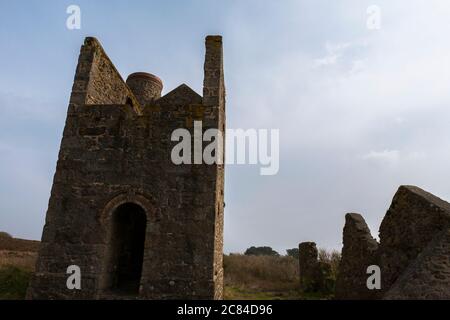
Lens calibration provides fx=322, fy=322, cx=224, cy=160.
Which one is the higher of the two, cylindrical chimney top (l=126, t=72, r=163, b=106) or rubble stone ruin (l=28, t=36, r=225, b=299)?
cylindrical chimney top (l=126, t=72, r=163, b=106)

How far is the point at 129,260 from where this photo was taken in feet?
31.2

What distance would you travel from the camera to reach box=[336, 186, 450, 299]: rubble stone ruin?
5148 millimetres

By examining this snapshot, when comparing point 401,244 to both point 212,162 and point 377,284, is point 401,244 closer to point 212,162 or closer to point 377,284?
point 377,284

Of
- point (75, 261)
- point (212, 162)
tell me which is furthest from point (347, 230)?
point (75, 261)

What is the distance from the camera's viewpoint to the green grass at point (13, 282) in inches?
A: 360

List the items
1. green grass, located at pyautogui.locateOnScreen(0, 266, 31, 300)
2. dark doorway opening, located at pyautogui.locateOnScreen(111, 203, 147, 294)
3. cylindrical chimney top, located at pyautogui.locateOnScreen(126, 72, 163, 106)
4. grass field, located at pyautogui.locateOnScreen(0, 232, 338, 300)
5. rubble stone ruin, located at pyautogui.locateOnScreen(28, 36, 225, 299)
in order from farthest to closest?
cylindrical chimney top, located at pyautogui.locateOnScreen(126, 72, 163, 106), grass field, located at pyautogui.locateOnScreen(0, 232, 338, 300), green grass, located at pyautogui.locateOnScreen(0, 266, 31, 300), dark doorway opening, located at pyautogui.locateOnScreen(111, 203, 147, 294), rubble stone ruin, located at pyautogui.locateOnScreen(28, 36, 225, 299)

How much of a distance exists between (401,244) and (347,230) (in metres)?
2.87

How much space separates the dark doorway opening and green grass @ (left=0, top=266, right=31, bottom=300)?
2850mm

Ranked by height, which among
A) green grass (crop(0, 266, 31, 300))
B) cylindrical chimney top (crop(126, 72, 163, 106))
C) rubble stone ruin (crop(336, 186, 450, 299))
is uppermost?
cylindrical chimney top (crop(126, 72, 163, 106))

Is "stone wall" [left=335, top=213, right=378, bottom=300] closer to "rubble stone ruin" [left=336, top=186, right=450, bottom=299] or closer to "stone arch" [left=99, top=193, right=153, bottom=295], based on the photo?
"rubble stone ruin" [left=336, top=186, right=450, bottom=299]

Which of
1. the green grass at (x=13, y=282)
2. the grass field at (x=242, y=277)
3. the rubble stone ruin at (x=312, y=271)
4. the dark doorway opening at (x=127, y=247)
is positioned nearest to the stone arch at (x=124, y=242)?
the dark doorway opening at (x=127, y=247)

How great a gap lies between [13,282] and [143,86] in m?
8.36

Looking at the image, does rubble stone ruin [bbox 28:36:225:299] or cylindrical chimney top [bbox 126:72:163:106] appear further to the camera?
cylindrical chimney top [bbox 126:72:163:106]

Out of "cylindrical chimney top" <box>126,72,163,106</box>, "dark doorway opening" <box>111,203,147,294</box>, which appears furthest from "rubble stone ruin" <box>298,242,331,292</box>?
"cylindrical chimney top" <box>126,72,163,106</box>
